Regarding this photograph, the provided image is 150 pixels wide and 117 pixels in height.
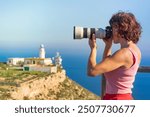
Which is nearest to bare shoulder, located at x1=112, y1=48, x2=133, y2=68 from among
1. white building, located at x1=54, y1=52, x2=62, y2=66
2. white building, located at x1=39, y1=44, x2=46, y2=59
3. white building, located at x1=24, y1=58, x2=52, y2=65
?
white building, located at x1=54, y1=52, x2=62, y2=66

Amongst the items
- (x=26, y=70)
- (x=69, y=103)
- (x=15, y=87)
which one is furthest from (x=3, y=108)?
(x=26, y=70)

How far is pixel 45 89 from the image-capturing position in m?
25.4

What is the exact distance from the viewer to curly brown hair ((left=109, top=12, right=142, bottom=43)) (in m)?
2.33

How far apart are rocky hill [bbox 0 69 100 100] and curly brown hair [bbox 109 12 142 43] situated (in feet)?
56.7

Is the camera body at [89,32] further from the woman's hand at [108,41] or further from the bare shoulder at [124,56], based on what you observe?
the bare shoulder at [124,56]

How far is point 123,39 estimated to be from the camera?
7.72ft

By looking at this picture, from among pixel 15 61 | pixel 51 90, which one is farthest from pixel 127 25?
pixel 15 61

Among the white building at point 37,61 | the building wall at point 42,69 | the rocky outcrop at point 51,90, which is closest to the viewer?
the rocky outcrop at point 51,90

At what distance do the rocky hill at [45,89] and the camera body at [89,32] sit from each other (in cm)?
1712

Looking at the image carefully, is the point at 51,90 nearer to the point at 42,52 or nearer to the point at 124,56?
the point at 42,52

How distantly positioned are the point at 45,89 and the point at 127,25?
23.2m

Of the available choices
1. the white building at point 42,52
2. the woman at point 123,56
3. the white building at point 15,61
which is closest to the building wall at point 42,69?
the white building at point 42,52

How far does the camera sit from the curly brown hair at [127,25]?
2.33m

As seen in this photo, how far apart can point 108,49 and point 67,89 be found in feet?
85.2
